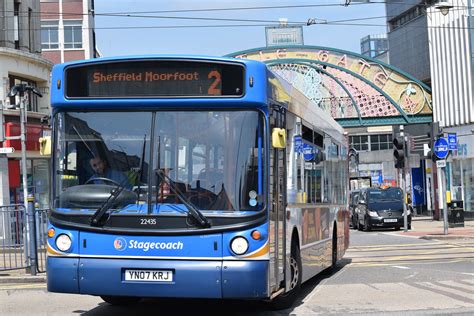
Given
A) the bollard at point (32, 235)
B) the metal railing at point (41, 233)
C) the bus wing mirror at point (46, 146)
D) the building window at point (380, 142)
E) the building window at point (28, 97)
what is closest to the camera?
the bus wing mirror at point (46, 146)

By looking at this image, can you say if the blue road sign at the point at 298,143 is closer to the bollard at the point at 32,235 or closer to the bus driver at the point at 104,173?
the bus driver at the point at 104,173

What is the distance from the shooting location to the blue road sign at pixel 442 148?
78.6 feet

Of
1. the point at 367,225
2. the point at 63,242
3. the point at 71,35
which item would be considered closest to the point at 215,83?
the point at 63,242

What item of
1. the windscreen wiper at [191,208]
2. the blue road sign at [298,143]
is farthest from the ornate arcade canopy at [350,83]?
the windscreen wiper at [191,208]

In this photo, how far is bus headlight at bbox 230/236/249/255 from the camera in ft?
24.3

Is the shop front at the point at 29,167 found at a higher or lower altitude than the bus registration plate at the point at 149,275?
higher

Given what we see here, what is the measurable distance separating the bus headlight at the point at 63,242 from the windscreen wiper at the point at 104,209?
336mm

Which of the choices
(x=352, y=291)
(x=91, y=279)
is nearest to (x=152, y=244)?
(x=91, y=279)

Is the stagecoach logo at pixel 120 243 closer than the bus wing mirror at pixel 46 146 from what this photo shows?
Yes

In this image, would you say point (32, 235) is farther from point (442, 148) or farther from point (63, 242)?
point (442, 148)

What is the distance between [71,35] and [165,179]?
40.1 meters

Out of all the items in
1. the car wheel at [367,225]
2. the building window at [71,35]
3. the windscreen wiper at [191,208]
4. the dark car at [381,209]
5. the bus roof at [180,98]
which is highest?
the building window at [71,35]

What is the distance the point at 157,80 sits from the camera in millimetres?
7824

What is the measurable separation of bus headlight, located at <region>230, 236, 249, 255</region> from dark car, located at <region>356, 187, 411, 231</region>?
2335cm
